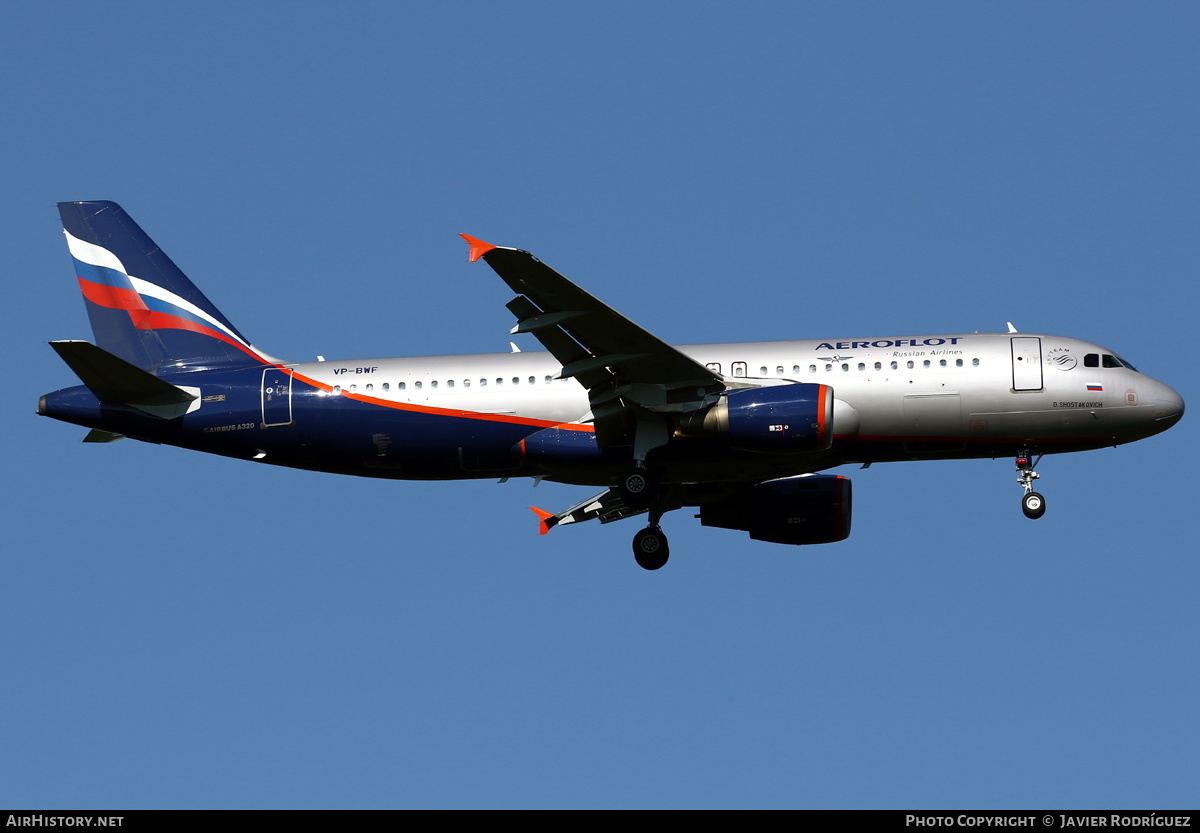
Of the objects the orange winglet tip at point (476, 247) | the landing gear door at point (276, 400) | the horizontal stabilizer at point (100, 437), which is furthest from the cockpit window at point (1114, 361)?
the horizontal stabilizer at point (100, 437)

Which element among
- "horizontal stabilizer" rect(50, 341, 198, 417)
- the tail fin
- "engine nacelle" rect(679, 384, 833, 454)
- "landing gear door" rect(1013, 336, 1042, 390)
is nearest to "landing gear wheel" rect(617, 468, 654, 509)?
"engine nacelle" rect(679, 384, 833, 454)

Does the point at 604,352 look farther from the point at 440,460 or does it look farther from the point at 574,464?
the point at 440,460

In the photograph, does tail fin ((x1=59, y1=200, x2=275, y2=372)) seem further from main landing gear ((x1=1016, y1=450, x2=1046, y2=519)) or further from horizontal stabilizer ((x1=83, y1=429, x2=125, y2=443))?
main landing gear ((x1=1016, y1=450, x2=1046, y2=519))

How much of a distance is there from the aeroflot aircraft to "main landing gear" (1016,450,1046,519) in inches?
1.5

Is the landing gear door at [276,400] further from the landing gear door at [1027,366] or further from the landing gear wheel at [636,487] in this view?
the landing gear door at [1027,366]

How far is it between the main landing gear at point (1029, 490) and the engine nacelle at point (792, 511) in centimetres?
543

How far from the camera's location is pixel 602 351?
33.9 m

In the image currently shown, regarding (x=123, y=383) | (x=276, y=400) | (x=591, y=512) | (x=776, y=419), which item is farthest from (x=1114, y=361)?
(x=123, y=383)

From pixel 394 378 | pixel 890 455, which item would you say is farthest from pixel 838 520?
pixel 394 378

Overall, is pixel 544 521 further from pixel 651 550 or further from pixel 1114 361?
pixel 1114 361

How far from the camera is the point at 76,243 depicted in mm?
40031

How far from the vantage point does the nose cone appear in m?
35.6
